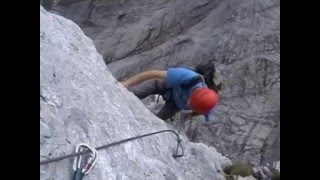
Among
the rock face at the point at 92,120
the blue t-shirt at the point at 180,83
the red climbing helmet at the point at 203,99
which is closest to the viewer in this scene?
the rock face at the point at 92,120

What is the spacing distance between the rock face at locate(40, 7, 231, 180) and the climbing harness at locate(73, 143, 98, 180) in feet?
0.17

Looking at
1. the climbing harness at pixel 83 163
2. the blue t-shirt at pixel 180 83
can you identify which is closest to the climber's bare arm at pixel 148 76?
the blue t-shirt at pixel 180 83

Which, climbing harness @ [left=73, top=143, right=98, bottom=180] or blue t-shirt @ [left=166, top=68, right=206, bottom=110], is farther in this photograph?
blue t-shirt @ [left=166, top=68, right=206, bottom=110]

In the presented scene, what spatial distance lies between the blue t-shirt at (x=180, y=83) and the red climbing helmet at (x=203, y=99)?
0.08 meters

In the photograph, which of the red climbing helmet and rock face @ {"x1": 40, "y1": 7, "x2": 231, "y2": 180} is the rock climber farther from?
rock face @ {"x1": 40, "y1": 7, "x2": 231, "y2": 180}

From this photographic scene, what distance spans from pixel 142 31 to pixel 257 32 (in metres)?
3.66

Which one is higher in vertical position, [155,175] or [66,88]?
[66,88]

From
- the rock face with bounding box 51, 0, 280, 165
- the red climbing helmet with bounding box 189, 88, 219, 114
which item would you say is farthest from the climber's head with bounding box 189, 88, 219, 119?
the rock face with bounding box 51, 0, 280, 165

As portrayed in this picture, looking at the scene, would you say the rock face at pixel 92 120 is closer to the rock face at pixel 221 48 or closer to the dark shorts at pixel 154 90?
the dark shorts at pixel 154 90

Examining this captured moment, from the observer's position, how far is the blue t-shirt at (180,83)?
221 inches

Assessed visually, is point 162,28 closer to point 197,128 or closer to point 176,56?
point 176,56

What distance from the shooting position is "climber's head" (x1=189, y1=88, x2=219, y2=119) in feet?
17.9
